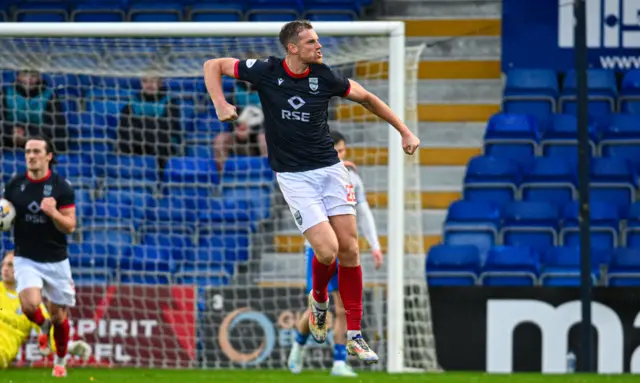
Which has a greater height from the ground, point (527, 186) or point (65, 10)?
point (65, 10)

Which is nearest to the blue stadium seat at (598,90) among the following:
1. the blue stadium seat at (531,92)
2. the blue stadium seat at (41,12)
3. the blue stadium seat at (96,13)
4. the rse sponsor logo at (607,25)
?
the blue stadium seat at (531,92)

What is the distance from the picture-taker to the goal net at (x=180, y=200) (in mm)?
11586

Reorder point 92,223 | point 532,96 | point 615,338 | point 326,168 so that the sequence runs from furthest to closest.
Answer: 1. point 532,96
2. point 92,223
3. point 615,338
4. point 326,168

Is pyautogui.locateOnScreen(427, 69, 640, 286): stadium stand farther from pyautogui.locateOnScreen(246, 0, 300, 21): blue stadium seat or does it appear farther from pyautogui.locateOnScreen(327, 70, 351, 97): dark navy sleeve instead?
pyautogui.locateOnScreen(327, 70, 351, 97): dark navy sleeve

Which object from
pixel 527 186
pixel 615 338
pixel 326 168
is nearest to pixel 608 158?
pixel 527 186

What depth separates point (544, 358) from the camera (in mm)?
11227

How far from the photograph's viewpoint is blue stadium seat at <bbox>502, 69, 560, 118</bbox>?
13.6 metres

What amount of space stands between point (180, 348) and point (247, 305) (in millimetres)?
735

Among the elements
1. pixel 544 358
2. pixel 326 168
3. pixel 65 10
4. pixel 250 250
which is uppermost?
pixel 65 10

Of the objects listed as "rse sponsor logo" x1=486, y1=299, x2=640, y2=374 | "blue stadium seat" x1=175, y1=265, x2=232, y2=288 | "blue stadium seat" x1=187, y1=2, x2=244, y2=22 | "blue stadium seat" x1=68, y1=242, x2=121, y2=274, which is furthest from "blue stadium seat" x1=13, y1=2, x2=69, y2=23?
"rse sponsor logo" x1=486, y1=299, x2=640, y2=374

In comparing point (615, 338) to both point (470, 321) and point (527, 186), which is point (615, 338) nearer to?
point (470, 321)

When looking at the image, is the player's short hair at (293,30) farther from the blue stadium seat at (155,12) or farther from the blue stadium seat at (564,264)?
the blue stadium seat at (155,12)

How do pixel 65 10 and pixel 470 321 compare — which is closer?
pixel 470 321

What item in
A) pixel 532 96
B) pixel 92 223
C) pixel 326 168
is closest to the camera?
pixel 326 168
